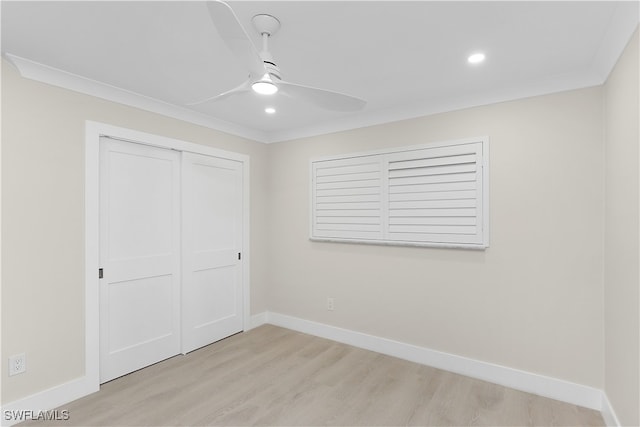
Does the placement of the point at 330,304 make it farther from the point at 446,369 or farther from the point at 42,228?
the point at 42,228

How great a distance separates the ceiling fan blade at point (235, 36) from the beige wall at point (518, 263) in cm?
196

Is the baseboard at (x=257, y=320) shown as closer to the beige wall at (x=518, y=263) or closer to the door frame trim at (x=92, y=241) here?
the beige wall at (x=518, y=263)

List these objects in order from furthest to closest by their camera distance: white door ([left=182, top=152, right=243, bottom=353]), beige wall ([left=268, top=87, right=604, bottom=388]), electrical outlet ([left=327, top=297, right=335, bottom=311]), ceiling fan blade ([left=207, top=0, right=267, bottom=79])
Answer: electrical outlet ([left=327, top=297, right=335, bottom=311])
white door ([left=182, top=152, right=243, bottom=353])
beige wall ([left=268, top=87, right=604, bottom=388])
ceiling fan blade ([left=207, top=0, right=267, bottom=79])

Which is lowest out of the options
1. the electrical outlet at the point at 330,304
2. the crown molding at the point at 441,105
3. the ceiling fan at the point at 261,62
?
the electrical outlet at the point at 330,304

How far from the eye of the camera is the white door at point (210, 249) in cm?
329

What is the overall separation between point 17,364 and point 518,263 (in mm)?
3706

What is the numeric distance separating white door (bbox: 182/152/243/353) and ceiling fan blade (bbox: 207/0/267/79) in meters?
2.00

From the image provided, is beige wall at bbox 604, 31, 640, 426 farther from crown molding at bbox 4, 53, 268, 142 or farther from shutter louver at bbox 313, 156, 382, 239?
crown molding at bbox 4, 53, 268, 142

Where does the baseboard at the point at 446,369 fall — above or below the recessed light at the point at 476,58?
below

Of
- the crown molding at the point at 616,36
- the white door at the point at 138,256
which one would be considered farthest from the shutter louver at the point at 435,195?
the white door at the point at 138,256

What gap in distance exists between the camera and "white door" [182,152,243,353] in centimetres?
329

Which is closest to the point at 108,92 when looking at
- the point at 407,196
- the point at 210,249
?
the point at 210,249

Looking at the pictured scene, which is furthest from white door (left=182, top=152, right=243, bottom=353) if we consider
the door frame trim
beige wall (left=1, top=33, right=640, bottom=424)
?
the door frame trim

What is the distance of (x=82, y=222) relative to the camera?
250 centimetres
